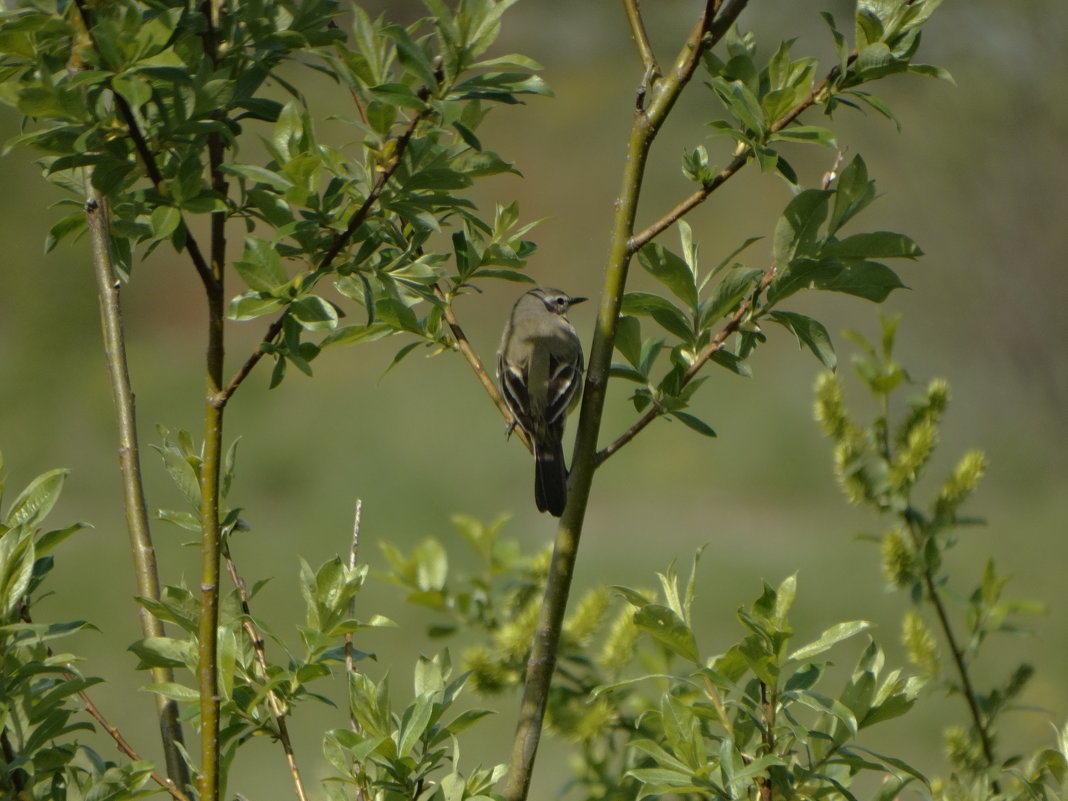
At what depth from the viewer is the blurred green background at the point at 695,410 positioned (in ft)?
24.1

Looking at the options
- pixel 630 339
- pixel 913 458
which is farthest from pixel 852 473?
pixel 630 339

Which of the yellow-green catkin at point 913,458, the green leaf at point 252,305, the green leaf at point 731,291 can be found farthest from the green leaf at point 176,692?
the yellow-green catkin at point 913,458

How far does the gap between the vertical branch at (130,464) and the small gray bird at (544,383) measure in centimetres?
159

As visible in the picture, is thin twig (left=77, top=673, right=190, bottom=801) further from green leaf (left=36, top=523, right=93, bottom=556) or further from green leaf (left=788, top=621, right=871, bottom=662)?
green leaf (left=788, top=621, right=871, bottom=662)

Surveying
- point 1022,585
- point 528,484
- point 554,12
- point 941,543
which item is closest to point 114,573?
point 528,484

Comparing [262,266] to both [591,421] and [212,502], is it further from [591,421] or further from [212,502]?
[591,421]

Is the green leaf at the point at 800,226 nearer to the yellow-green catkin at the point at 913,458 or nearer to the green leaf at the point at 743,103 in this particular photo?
the green leaf at the point at 743,103

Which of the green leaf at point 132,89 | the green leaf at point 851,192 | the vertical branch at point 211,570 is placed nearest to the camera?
the green leaf at point 132,89

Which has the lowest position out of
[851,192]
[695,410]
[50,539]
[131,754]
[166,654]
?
[131,754]

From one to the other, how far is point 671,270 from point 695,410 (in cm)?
1151

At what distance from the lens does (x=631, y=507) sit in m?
12.6

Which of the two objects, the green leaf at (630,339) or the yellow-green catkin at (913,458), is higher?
the yellow-green catkin at (913,458)

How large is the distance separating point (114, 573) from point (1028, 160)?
872 cm

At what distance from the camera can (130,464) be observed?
5.72ft
